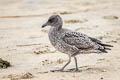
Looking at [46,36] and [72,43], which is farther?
[46,36]

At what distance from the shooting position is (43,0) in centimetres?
2198

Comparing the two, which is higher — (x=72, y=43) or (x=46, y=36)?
(x=72, y=43)

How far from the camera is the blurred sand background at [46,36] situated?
976 cm

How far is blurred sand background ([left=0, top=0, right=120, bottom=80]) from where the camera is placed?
32.0 feet

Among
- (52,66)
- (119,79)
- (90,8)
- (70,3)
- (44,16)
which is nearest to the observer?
(119,79)

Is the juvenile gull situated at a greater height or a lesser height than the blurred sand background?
greater

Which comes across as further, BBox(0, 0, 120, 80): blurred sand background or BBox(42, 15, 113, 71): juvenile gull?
BBox(42, 15, 113, 71): juvenile gull

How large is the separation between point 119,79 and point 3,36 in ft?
18.3

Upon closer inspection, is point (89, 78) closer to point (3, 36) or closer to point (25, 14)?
point (3, 36)

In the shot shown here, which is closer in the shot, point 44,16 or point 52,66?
point 52,66

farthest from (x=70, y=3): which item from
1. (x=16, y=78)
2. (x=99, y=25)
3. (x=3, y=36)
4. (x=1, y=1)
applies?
(x=16, y=78)

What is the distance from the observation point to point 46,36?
13820 mm

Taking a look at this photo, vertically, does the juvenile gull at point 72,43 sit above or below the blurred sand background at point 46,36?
above

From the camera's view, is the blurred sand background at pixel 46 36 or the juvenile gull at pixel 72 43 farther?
the juvenile gull at pixel 72 43
